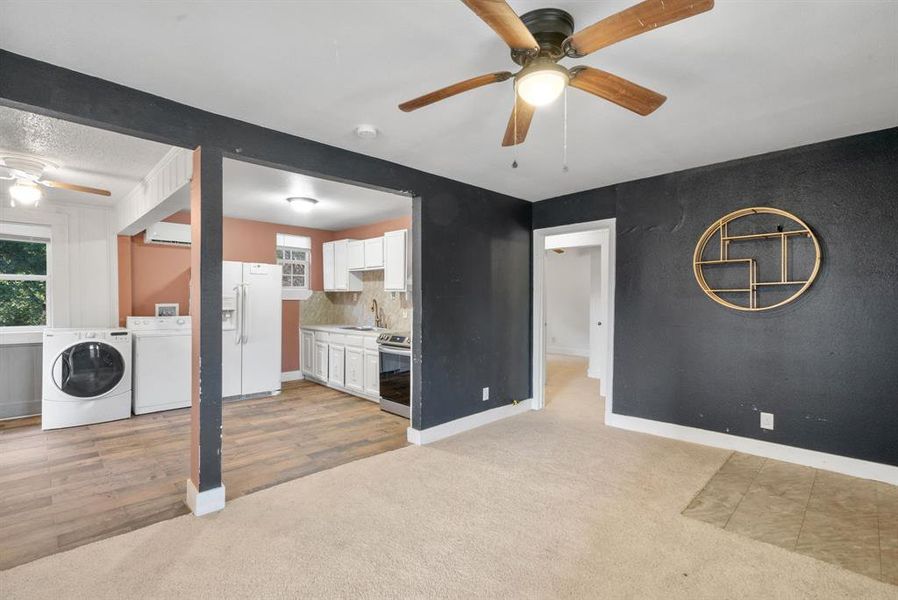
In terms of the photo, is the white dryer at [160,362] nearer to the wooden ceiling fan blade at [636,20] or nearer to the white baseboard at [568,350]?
the wooden ceiling fan blade at [636,20]

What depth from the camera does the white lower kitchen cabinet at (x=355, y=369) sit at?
520 cm

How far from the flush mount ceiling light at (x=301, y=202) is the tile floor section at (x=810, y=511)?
4430 millimetres

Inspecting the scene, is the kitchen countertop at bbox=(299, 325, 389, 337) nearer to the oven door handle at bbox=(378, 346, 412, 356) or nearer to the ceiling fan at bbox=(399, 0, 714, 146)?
the oven door handle at bbox=(378, 346, 412, 356)

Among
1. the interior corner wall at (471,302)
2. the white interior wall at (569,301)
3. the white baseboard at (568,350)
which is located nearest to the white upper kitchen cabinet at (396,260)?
the interior corner wall at (471,302)

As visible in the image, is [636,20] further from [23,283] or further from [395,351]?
[23,283]

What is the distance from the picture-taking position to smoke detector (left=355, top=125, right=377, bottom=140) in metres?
2.72

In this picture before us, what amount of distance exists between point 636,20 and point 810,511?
284 centimetres

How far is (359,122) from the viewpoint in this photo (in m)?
2.66

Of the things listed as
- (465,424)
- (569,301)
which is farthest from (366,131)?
(569,301)

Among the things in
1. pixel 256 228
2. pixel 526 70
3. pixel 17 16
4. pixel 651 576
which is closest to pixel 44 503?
pixel 17 16

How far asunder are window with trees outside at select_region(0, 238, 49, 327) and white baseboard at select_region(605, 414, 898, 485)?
6306 millimetres

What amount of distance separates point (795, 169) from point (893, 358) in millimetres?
1451

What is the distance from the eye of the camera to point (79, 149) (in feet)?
10.1

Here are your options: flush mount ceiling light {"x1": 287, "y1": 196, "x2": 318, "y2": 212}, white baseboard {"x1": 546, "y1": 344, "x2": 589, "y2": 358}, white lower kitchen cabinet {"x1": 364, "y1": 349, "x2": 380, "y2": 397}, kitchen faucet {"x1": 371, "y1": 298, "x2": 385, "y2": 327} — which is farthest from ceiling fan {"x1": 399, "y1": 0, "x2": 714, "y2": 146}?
white baseboard {"x1": 546, "y1": 344, "x2": 589, "y2": 358}
